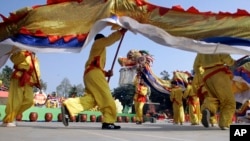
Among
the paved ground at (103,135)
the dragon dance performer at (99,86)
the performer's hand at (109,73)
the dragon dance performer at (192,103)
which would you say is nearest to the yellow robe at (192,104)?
the dragon dance performer at (192,103)

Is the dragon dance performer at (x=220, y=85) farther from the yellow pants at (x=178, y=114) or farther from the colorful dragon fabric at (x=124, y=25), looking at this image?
the yellow pants at (x=178, y=114)

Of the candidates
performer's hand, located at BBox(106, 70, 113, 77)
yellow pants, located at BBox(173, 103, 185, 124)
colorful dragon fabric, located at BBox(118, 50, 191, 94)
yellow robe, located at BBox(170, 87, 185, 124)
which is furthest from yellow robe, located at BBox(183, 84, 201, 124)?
performer's hand, located at BBox(106, 70, 113, 77)

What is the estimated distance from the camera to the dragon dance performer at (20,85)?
Result: 27.5ft

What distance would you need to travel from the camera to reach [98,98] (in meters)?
7.36

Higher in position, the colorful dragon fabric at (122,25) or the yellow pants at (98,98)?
the colorful dragon fabric at (122,25)

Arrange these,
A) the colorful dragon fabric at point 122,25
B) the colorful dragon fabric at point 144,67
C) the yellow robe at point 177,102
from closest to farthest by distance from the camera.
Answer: the colorful dragon fabric at point 122,25
the yellow robe at point 177,102
the colorful dragon fabric at point 144,67

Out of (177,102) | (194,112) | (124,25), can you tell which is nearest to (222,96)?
(124,25)

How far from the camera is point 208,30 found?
730 centimetres

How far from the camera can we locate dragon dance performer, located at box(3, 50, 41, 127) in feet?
27.5

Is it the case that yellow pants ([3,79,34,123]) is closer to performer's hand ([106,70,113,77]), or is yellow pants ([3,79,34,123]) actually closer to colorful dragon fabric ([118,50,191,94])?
performer's hand ([106,70,113,77])

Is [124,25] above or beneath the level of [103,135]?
above

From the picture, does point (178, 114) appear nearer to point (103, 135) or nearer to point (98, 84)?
point (98, 84)

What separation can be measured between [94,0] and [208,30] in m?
2.29

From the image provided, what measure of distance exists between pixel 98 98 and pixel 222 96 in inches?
100
